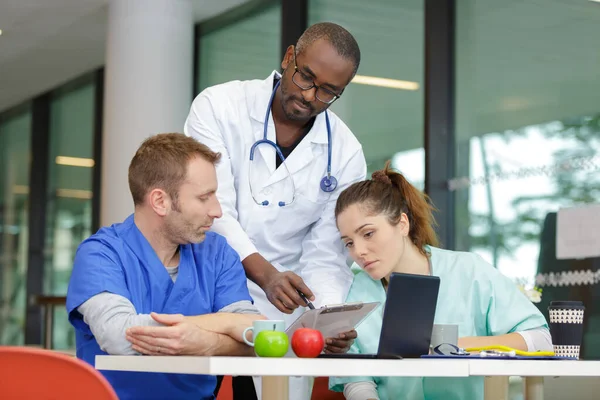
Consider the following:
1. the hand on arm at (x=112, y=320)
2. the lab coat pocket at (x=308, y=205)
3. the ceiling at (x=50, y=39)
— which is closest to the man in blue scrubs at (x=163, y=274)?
the hand on arm at (x=112, y=320)

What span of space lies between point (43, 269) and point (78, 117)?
137 centimetres

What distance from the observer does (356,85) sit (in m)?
4.59

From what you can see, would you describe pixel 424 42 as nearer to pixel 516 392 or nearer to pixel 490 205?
pixel 490 205

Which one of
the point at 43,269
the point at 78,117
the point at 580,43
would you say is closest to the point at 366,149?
the point at 580,43

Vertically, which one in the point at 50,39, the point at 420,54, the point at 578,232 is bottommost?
the point at 578,232

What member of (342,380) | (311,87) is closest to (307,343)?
(342,380)

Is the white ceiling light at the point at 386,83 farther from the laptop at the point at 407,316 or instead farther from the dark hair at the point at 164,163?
the laptop at the point at 407,316

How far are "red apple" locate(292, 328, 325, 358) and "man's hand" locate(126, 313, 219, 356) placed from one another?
0.55 feet

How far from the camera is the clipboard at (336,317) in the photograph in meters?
1.63

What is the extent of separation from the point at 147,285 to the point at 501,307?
862 mm

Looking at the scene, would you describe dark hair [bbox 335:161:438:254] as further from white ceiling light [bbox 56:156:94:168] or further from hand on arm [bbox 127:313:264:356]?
white ceiling light [bbox 56:156:94:168]

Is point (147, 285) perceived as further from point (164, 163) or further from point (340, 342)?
point (340, 342)

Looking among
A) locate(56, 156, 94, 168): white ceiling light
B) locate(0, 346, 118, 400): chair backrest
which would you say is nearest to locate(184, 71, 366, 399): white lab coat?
locate(0, 346, 118, 400): chair backrest

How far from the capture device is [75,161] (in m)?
7.20
